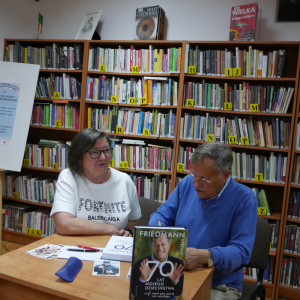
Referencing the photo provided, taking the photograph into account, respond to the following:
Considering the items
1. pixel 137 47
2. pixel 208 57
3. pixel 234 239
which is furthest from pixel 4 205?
pixel 234 239

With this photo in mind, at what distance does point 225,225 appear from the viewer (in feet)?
5.18

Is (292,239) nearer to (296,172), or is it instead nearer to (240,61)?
(296,172)

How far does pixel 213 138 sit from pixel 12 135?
81.5 inches

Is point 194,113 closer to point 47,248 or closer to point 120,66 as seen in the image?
point 120,66

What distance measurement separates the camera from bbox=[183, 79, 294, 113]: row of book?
2961 mm

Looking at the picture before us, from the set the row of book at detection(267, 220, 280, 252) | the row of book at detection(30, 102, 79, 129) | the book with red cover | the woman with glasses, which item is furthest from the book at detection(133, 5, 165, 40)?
the row of book at detection(267, 220, 280, 252)

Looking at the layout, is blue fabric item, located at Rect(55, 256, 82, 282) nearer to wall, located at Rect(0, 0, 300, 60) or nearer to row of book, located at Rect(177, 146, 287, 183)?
row of book, located at Rect(177, 146, 287, 183)

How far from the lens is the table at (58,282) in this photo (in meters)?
1.08

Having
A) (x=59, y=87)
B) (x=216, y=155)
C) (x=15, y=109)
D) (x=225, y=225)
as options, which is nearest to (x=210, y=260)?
(x=225, y=225)

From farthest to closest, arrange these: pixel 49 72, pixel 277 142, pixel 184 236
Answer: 1. pixel 49 72
2. pixel 277 142
3. pixel 184 236

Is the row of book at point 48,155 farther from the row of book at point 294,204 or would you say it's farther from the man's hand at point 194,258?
the man's hand at point 194,258

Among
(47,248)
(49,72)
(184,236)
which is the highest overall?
(49,72)

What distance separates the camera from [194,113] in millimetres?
3467

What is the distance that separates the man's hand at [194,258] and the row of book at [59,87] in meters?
2.72
